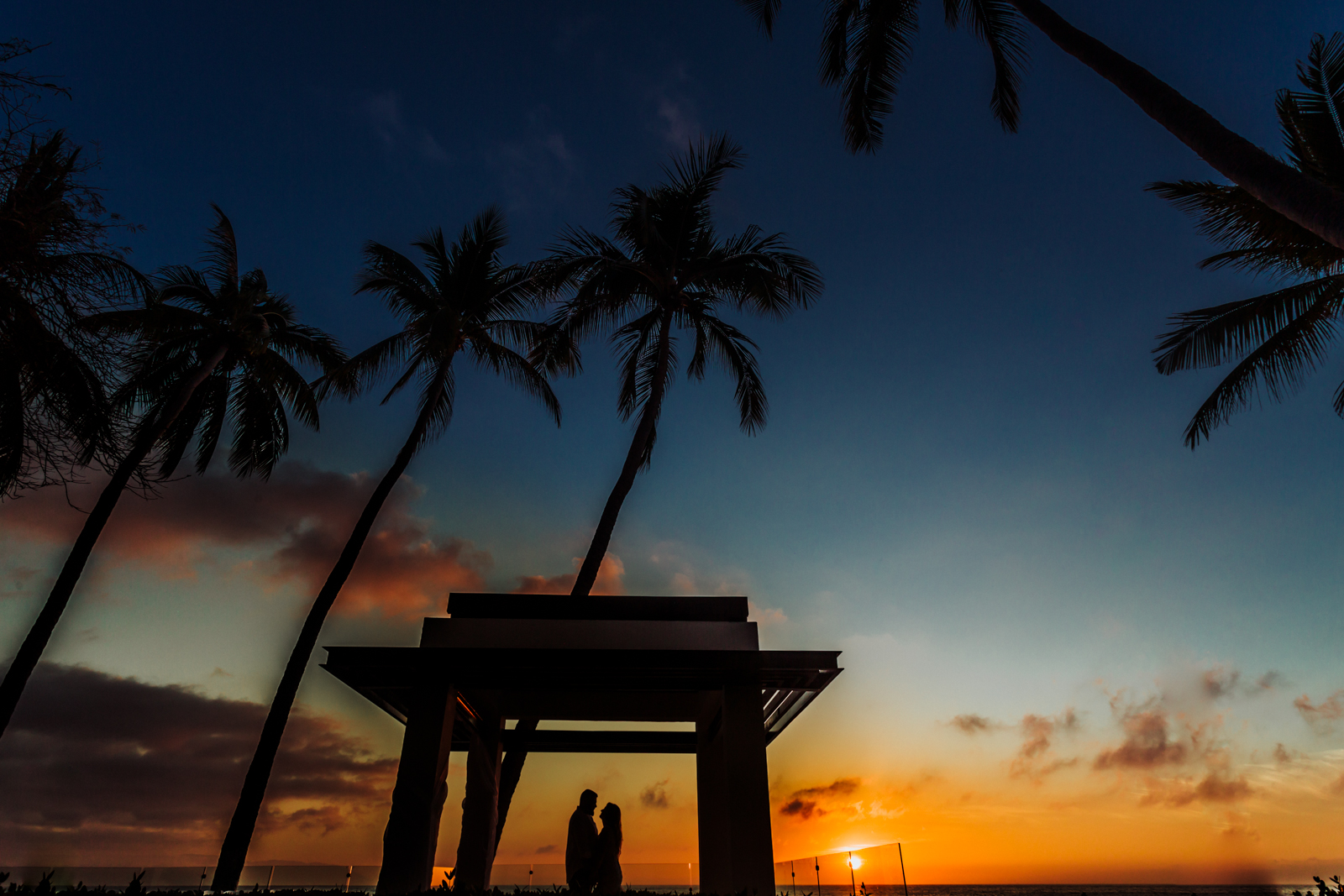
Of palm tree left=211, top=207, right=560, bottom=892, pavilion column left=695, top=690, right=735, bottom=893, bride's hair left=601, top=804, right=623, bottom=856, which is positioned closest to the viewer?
bride's hair left=601, top=804, right=623, bottom=856

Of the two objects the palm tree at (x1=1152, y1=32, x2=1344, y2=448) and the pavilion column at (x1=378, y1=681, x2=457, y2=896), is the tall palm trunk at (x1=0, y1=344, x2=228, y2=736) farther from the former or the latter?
the palm tree at (x1=1152, y1=32, x2=1344, y2=448)

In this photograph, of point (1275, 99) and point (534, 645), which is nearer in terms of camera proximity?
point (534, 645)

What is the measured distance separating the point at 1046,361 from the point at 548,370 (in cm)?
1205

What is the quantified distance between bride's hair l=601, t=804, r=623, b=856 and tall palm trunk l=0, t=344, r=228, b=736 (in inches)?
351

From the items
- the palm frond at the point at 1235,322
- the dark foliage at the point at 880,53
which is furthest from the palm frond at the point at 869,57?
the palm frond at the point at 1235,322

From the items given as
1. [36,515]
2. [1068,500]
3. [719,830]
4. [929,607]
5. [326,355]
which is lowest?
[719,830]

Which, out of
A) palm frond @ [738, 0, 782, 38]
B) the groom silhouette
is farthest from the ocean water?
palm frond @ [738, 0, 782, 38]

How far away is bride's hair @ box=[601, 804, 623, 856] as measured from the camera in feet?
23.7

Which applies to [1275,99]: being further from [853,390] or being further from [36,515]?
[36,515]

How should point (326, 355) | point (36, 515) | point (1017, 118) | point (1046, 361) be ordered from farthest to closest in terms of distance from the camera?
point (326, 355) → point (1046, 361) → point (1017, 118) → point (36, 515)

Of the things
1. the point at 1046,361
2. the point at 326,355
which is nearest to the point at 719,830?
the point at 1046,361

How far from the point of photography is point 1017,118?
36.6 ft

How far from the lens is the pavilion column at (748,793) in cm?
631

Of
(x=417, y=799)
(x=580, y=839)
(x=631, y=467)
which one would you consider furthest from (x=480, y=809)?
(x=631, y=467)
